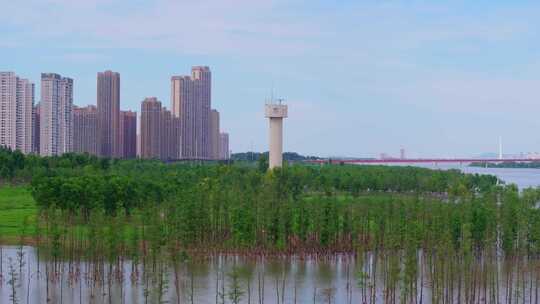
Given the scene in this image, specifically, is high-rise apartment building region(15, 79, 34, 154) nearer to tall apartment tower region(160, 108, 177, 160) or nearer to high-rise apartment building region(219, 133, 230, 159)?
tall apartment tower region(160, 108, 177, 160)

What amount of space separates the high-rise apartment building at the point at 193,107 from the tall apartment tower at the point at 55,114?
22.6 meters

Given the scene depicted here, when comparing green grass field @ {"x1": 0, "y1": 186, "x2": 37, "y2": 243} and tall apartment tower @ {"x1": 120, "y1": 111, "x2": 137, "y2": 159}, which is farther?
tall apartment tower @ {"x1": 120, "y1": 111, "x2": 137, "y2": 159}

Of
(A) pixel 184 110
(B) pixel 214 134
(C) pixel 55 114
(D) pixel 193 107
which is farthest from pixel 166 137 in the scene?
(C) pixel 55 114

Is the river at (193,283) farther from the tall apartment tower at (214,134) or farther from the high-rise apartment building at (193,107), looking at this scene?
the tall apartment tower at (214,134)

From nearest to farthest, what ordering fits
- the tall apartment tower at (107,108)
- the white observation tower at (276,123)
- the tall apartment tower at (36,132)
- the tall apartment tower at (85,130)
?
the white observation tower at (276,123) < the tall apartment tower at (36,132) < the tall apartment tower at (85,130) < the tall apartment tower at (107,108)

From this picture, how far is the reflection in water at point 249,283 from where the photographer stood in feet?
87.7

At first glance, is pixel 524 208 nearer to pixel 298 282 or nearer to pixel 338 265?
pixel 338 265

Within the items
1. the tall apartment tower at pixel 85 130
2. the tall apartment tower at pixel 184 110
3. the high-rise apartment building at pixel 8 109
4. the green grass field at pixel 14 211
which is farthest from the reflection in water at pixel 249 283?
the tall apartment tower at pixel 184 110

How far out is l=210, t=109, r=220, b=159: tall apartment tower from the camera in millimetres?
145438

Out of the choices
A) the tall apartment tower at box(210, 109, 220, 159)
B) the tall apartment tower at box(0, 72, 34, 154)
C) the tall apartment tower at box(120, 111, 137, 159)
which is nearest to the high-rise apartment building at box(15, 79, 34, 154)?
the tall apartment tower at box(0, 72, 34, 154)

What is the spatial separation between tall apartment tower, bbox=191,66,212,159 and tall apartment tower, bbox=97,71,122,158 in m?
14.6

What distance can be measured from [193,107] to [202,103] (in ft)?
6.20

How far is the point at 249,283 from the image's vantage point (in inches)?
1119

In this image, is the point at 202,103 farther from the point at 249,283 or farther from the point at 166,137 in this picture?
the point at 249,283
